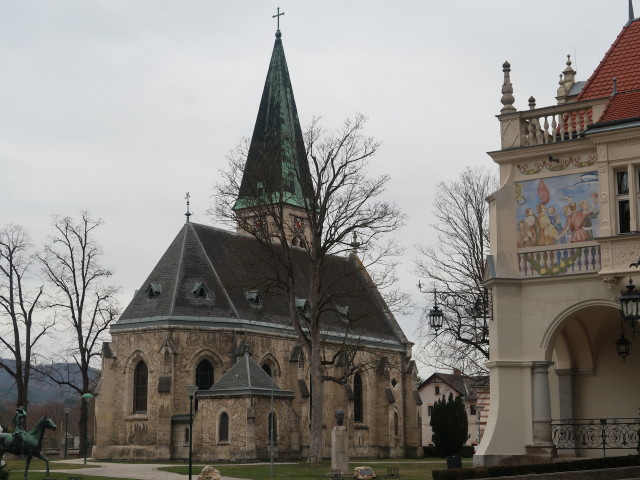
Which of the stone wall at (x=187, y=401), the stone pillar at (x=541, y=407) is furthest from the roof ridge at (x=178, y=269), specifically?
the stone pillar at (x=541, y=407)

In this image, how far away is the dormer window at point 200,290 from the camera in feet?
180

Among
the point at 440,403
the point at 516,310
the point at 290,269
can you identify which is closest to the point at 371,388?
the point at 440,403

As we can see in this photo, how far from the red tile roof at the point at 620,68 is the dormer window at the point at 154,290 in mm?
33611

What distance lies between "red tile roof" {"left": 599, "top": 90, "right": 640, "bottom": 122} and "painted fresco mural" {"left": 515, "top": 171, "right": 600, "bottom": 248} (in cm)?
147

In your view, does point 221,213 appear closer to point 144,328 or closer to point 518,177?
point 144,328

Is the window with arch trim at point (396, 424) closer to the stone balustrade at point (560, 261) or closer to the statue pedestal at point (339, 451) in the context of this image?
the statue pedestal at point (339, 451)

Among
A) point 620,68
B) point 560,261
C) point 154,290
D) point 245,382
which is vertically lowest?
point 245,382

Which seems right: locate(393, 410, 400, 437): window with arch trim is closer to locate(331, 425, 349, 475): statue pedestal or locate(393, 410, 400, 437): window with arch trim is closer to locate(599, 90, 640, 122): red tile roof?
locate(331, 425, 349, 475): statue pedestal

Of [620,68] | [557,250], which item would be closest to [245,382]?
[557,250]

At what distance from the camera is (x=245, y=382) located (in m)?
50.2

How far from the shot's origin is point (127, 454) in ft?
172

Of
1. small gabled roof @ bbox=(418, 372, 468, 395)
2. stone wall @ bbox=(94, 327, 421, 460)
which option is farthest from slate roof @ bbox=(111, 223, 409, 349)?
small gabled roof @ bbox=(418, 372, 468, 395)

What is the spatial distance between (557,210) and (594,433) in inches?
234

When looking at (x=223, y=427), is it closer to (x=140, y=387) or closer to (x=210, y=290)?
(x=140, y=387)
